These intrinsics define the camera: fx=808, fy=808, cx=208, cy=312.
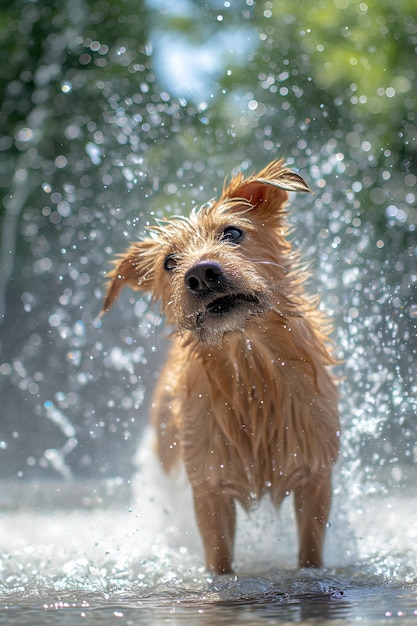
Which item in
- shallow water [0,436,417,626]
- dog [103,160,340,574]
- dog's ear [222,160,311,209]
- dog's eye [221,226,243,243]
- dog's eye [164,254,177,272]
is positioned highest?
dog's ear [222,160,311,209]

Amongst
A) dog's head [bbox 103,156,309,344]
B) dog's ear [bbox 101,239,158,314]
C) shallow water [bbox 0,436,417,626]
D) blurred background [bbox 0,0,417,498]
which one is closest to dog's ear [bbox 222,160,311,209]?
dog's head [bbox 103,156,309,344]

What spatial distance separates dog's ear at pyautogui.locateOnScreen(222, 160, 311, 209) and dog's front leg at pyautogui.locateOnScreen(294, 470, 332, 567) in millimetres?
1333

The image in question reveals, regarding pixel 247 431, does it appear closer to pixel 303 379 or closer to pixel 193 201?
pixel 303 379

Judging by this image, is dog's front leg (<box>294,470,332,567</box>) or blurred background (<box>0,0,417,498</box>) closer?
dog's front leg (<box>294,470,332,567</box>)

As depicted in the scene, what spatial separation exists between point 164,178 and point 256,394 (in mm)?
4650

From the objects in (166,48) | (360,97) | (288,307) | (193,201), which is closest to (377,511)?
(288,307)

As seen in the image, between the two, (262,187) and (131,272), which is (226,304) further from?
(131,272)

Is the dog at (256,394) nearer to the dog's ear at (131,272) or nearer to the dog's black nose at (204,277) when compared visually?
the dog's ear at (131,272)

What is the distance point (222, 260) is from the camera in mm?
3354

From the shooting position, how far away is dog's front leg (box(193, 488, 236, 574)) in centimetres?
377

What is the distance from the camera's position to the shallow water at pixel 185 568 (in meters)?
2.62

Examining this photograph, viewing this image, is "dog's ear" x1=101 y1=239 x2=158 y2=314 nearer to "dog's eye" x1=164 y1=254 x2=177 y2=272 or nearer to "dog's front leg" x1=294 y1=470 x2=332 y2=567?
"dog's eye" x1=164 y1=254 x2=177 y2=272

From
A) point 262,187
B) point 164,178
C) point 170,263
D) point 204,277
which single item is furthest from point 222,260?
point 164,178

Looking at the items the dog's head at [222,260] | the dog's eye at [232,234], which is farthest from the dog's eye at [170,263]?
the dog's eye at [232,234]
